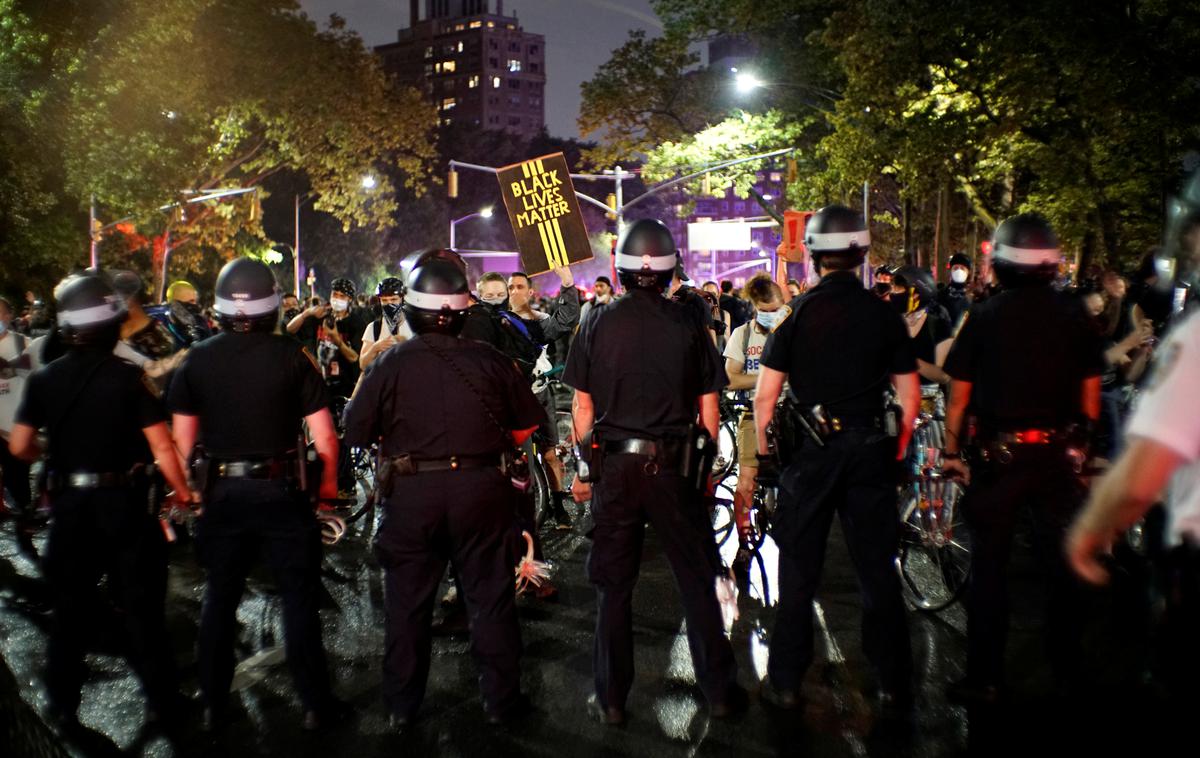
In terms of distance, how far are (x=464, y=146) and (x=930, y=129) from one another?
52.8 metres

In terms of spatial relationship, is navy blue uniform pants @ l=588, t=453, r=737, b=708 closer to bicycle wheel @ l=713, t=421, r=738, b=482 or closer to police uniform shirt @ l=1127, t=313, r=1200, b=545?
police uniform shirt @ l=1127, t=313, r=1200, b=545

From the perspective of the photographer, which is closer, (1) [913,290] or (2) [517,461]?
(2) [517,461]

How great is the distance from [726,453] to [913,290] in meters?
4.00

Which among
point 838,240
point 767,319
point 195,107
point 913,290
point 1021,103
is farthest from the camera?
point 195,107

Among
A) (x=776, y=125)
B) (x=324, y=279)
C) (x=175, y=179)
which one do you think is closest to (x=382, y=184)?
(x=175, y=179)

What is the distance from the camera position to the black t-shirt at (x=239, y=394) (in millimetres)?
4949

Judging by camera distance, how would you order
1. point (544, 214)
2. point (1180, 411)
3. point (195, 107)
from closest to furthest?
point (1180, 411) → point (544, 214) → point (195, 107)

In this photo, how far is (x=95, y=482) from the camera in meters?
5.00

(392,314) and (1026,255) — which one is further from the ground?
(1026,255)

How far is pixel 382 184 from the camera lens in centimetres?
3906

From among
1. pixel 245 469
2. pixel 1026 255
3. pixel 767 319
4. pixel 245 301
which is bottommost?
pixel 245 469

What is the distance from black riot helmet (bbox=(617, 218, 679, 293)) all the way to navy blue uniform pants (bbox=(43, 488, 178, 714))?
7.84 ft

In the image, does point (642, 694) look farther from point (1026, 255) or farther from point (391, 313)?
point (391, 313)

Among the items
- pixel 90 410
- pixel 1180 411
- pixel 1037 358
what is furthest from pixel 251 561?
pixel 1180 411
